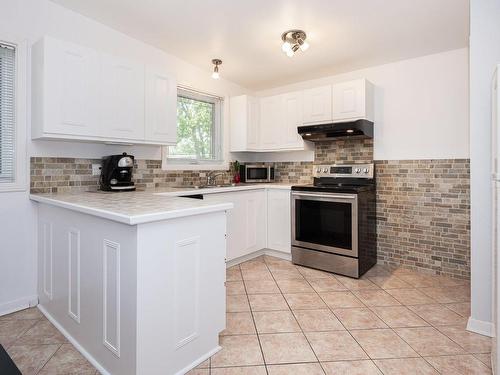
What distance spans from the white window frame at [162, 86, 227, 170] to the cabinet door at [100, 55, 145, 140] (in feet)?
2.35

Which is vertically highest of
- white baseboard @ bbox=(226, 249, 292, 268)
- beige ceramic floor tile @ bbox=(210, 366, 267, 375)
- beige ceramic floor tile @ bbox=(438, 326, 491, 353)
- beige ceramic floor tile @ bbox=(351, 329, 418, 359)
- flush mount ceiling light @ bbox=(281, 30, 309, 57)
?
flush mount ceiling light @ bbox=(281, 30, 309, 57)

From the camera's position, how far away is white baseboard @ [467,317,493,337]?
198cm

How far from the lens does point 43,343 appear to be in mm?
1897

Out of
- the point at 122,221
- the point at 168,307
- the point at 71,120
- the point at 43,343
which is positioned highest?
the point at 71,120

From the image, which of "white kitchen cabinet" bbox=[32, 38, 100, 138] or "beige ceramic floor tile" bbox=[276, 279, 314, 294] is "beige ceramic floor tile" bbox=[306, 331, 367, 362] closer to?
"beige ceramic floor tile" bbox=[276, 279, 314, 294]

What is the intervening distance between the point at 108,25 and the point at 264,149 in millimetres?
2256

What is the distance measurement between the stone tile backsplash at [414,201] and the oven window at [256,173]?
2.47 ft

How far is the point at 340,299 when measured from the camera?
257 centimetres

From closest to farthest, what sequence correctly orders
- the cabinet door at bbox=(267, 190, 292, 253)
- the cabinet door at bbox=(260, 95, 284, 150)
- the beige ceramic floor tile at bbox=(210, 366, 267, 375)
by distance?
1. the beige ceramic floor tile at bbox=(210, 366, 267, 375)
2. the cabinet door at bbox=(267, 190, 292, 253)
3. the cabinet door at bbox=(260, 95, 284, 150)

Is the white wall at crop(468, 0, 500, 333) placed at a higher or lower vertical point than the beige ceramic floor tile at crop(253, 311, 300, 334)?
higher

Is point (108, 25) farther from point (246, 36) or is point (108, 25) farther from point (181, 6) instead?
point (246, 36)

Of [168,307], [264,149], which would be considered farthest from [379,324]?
[264,149]

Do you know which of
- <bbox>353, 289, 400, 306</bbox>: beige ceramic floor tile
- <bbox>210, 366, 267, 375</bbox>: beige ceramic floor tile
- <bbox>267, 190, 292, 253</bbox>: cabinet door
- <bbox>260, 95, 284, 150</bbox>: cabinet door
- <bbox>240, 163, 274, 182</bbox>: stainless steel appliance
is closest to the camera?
<bbox>210, 366, 267, 375</bbox>: beige ceramic floor tile

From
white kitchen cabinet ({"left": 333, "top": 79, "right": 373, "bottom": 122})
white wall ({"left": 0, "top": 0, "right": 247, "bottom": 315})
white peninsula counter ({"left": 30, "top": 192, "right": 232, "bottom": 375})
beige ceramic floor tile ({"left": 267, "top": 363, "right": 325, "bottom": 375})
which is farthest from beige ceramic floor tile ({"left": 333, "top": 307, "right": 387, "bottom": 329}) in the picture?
white wall ({"left": 0, "top": 0, "right": 247, "bottom": 315})
